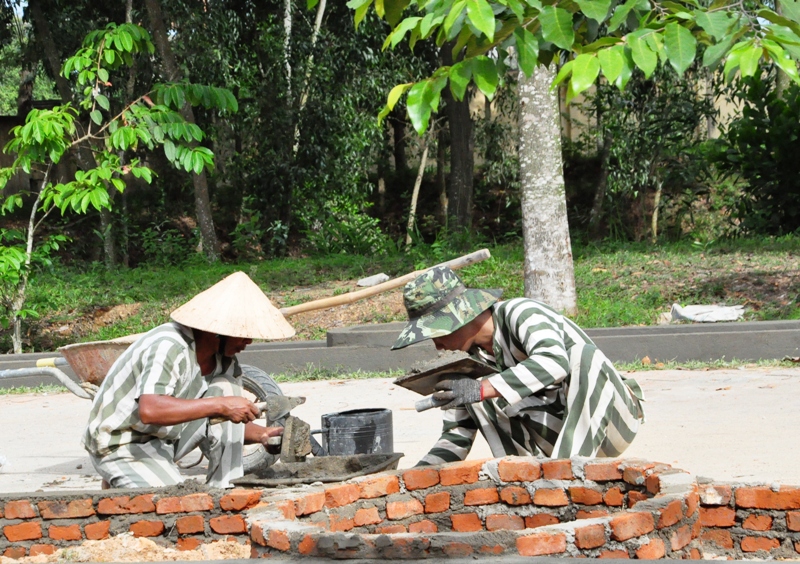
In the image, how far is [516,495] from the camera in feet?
12.0

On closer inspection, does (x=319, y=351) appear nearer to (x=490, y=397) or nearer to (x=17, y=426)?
(x=17, y=426)

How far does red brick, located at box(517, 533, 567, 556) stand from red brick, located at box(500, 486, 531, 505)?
788mm

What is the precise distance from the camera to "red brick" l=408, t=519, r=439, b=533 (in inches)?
145

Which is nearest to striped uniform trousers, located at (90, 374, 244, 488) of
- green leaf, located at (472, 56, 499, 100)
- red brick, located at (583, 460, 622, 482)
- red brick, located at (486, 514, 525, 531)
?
red brick, located at (486, 514, 525, 531)

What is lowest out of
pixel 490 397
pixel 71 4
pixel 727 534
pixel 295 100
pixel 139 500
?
pixel 727 534

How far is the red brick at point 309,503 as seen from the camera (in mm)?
3418

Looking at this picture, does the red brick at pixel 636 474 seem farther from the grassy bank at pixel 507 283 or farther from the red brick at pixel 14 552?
the grassy bank at pixel 507 283

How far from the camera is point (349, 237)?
54.4ft

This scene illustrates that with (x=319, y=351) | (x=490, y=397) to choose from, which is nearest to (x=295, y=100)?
(x=319, y=351)

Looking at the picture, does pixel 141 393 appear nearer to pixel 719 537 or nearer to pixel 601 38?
pixel 719 537

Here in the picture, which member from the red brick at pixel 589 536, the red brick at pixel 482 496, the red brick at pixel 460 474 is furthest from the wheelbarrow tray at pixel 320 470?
the red brick at pixel 589 536

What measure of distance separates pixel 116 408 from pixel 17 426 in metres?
3.83

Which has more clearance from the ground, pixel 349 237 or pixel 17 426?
pixel 349 237

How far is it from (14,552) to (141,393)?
78 cm
